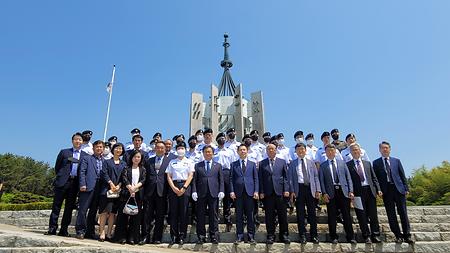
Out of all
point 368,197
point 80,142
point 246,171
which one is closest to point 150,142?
point 80,142

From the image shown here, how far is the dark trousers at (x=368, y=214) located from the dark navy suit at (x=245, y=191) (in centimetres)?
194

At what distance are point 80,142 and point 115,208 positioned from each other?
1.57 meters

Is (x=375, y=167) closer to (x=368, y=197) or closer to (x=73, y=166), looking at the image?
(x=368, y=197)

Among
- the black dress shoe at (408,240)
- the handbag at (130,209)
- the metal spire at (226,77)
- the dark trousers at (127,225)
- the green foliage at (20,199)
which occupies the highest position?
the metal spire at (226,77)

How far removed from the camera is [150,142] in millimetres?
7785

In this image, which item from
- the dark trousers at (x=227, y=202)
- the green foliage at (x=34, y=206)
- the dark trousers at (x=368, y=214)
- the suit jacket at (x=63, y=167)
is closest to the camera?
the dark trousers at (x=368, y=214)

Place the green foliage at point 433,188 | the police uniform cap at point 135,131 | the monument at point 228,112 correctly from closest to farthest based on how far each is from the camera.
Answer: the police uniform cap at point 135,131 < the green foliage at point 433,188 < the monument at point 228,112

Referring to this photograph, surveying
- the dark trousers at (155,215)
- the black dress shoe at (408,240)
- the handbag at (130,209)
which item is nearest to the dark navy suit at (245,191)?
the dark trousers at (155,215)

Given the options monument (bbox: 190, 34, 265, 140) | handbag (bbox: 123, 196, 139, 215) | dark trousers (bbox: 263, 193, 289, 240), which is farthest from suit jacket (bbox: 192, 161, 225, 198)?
monument (bbox: 190, 34, 265, 140)

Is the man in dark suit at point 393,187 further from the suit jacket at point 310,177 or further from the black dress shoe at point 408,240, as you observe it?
the suit jacket at point 310,177

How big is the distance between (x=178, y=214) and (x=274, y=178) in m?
Answer: 1.87

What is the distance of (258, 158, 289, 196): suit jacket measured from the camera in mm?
5707

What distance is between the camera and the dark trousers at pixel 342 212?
564 centimetres

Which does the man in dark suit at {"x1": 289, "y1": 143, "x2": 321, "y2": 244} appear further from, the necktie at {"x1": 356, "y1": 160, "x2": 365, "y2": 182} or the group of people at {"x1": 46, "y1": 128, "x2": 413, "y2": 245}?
the necktie at {"x1": 356, "y1": 160, "x2": 365, "y2": 182}
